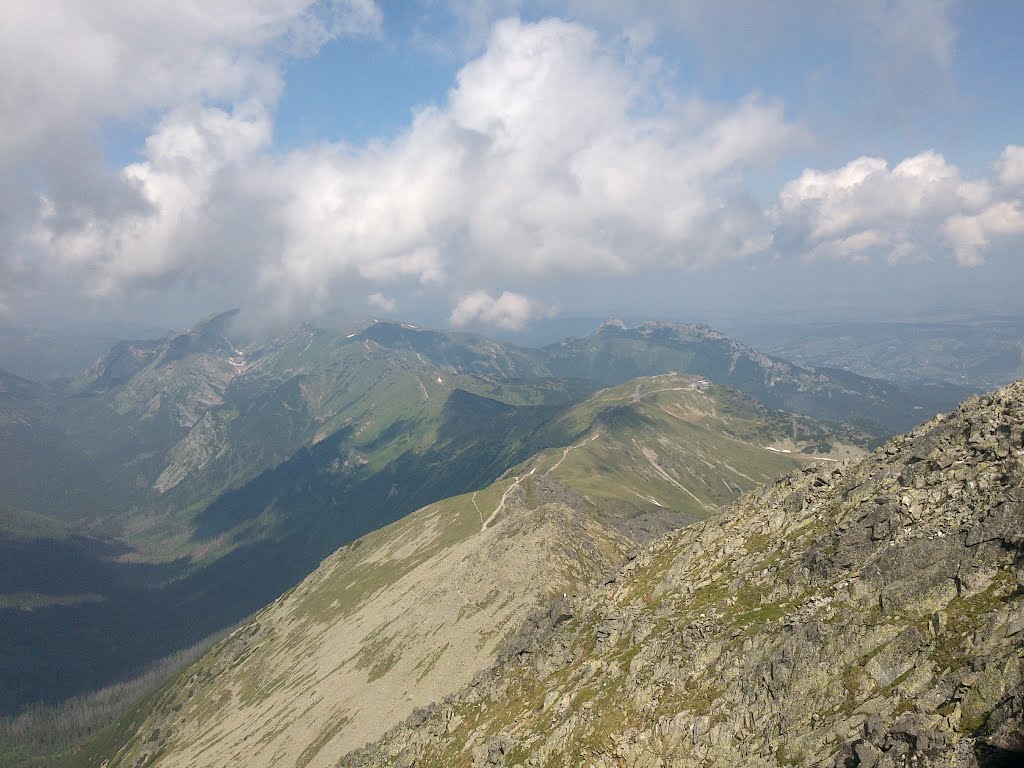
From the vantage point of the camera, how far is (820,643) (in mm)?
53938

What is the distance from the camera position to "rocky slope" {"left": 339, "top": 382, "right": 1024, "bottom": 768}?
41688 millimetres

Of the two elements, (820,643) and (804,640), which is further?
(804,640)

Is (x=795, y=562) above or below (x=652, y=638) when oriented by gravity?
above

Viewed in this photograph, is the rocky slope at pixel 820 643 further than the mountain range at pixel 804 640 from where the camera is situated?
No

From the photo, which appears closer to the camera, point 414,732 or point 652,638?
point 652,638

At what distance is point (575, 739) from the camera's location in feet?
220

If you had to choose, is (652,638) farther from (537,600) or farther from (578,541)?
(578,541)

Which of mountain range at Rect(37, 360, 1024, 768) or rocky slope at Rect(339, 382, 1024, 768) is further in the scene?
mountain range at Rect(37, 360, 1024, 768)

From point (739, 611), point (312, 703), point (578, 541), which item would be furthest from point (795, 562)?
point (312, 703)

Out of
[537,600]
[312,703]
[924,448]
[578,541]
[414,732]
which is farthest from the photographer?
[578,541]

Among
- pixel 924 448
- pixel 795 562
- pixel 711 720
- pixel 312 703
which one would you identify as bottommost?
pixel 312 703

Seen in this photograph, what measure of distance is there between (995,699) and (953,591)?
46.3 ft

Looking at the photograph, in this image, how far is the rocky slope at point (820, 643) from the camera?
4169 centimetres

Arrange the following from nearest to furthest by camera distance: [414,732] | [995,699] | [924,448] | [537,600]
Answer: [995,699], [924,448], [414,732], [537,600]
